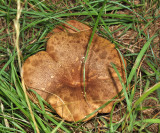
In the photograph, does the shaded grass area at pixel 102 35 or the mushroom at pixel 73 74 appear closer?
the mushroom at pixel 73 74

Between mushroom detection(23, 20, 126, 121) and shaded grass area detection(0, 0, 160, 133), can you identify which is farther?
shaded grass area detection(0, 0, 160, 133)

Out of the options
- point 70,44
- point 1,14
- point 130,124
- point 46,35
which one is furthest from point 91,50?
point 1,14

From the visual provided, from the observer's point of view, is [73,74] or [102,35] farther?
[102,35]

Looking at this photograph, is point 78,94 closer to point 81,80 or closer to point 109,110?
point 81,80

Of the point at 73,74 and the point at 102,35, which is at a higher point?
the point at 102,35
